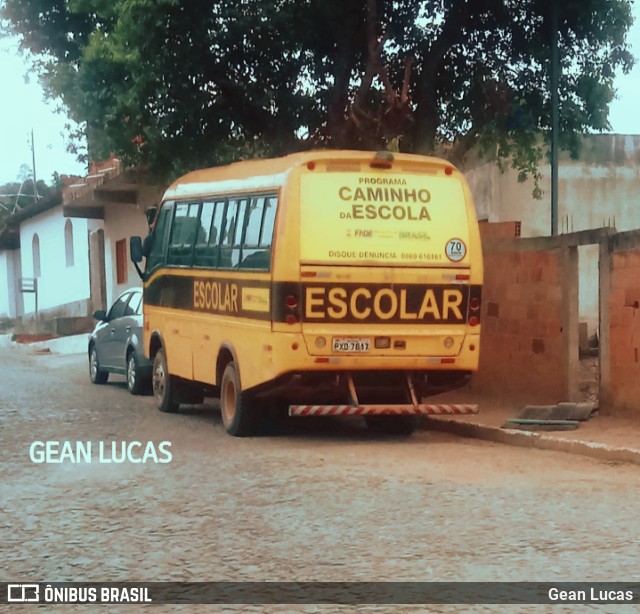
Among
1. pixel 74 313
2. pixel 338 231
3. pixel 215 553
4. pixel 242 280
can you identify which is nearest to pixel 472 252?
pixel 338 231

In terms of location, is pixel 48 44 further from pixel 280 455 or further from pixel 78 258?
pixel 78 258

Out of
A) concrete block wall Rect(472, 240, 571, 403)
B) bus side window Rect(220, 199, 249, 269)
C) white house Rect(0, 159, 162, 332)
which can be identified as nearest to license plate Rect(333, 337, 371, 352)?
bus side window Rect(220, 199, 249, 269)

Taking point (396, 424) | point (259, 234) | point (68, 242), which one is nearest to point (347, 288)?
point (259, 234)

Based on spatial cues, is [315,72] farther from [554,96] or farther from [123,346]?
[123,346]

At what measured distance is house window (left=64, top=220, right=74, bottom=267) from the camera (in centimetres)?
3588

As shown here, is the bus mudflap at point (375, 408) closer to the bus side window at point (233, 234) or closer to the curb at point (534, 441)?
the curb at point (534, 441)

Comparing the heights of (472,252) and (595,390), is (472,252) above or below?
above

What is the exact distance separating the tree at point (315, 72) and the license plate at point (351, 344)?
186 inches

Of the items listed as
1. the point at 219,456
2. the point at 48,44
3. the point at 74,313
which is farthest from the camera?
the point at 74,313

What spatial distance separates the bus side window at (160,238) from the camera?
46.8 feet

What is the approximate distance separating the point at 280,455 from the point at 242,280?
221 centimetres

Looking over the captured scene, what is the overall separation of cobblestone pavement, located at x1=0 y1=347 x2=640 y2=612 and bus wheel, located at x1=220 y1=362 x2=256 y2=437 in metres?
0.22

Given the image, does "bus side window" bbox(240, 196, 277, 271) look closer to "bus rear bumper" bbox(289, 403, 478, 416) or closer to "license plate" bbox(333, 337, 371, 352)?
"license plate" bbox(333, 337, 371, 352)

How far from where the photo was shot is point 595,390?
14.8 meters
